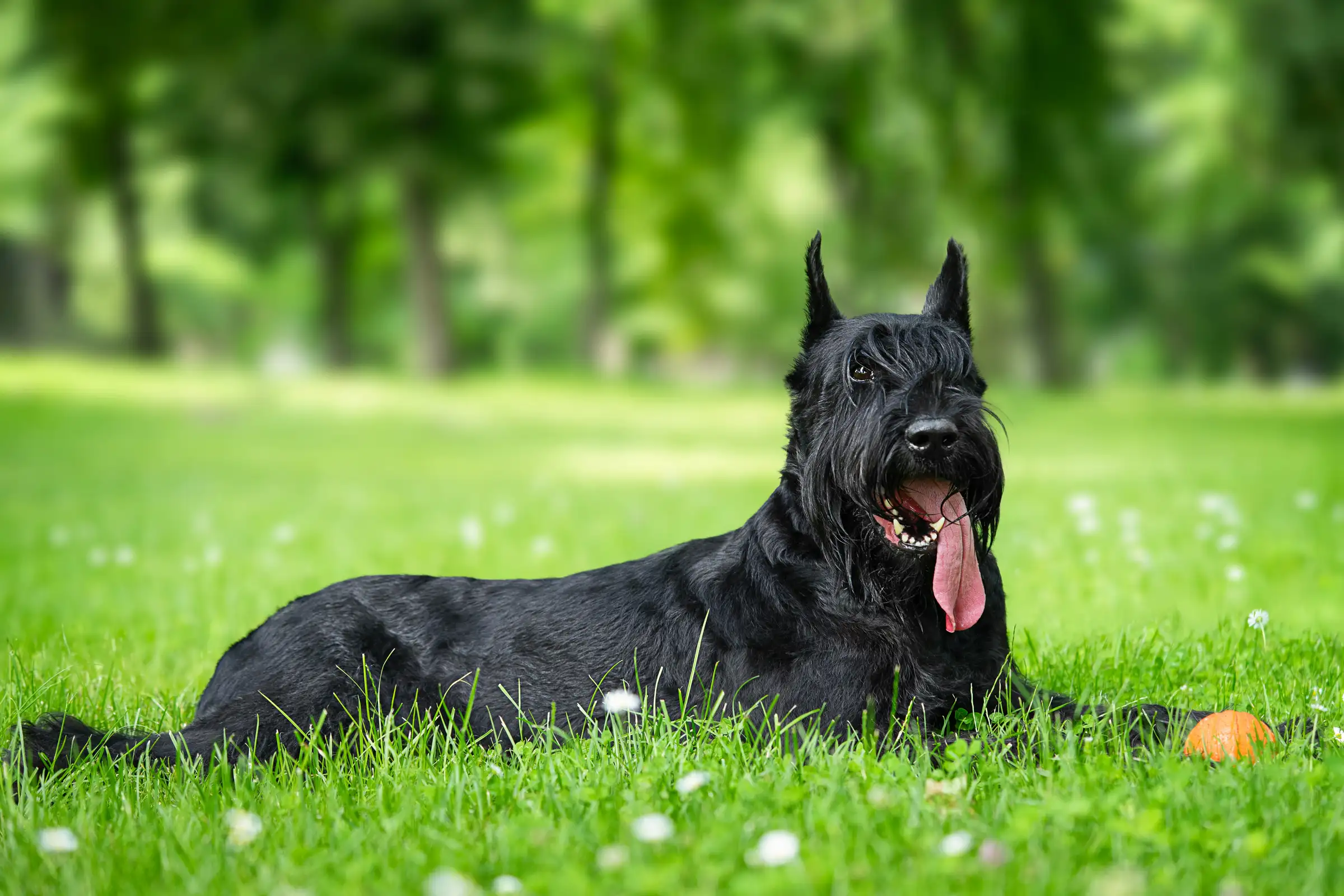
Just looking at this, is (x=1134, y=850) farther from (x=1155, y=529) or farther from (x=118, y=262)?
(x=118, y=262)

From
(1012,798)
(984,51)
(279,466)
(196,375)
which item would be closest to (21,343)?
(196,375)

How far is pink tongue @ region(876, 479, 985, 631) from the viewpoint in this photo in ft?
11.6

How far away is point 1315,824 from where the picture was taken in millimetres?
2908

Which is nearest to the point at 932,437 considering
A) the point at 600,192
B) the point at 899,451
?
the point at 899,451

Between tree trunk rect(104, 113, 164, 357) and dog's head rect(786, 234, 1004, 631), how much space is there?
93.9 ft

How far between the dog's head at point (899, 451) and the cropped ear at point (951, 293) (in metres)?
0.21

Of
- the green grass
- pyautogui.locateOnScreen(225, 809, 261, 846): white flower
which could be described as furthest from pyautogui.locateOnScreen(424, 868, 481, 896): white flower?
pyautogui.locateOnScreen(225, 809, 261, 846): white flower

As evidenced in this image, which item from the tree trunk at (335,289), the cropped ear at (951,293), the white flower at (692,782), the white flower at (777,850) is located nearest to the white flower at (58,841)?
the white flower at (692,782)

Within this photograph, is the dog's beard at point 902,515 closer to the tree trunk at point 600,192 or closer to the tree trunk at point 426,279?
the tree trunk at point 426,279

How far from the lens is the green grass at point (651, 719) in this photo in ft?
9.07

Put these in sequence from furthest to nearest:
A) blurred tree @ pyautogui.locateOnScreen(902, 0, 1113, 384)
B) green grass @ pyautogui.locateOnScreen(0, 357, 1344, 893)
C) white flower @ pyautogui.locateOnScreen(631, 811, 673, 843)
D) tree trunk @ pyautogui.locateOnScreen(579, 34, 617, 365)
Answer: tree trunk @ pyautogui.locateOnScreen(579, 34, 617, 365), blurred tree @ pyautogui.locateOnScreen(902, 0, 1113, 384), green grass @ pyautogui.locateOnScreen(0, 357, 1344, 893), white flower @ pyautogui.locateOnScreen(631, 811, 673, 843)

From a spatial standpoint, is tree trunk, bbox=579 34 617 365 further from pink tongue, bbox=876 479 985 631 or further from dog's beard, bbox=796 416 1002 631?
pink tongue, bbox=876 479 985 631

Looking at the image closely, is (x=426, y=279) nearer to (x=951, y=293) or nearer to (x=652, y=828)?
(x=951, y=293)

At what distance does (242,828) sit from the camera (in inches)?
115
